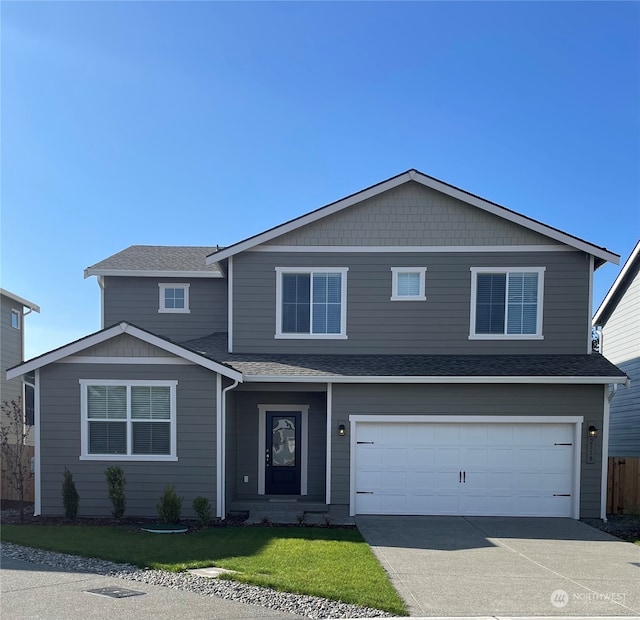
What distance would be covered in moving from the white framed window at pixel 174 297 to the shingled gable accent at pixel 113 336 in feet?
13.8

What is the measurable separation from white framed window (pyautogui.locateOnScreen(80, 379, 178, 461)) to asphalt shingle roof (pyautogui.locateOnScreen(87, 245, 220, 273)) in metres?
4.42

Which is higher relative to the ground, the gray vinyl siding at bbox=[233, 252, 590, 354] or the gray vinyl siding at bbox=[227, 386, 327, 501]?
the gray vinyl siding at bbox=[233, 252, 590, 354]

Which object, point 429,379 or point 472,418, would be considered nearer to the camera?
point 429,379

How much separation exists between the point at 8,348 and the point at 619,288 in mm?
20933

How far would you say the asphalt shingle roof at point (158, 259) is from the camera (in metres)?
15.4

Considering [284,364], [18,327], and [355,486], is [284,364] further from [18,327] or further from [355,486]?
[18,327]

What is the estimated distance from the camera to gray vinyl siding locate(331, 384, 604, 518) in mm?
12109

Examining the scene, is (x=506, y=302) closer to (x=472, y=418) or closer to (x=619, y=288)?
(x=472, y=418)

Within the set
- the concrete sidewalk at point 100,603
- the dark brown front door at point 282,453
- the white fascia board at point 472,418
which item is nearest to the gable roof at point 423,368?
the white fascia board at point 472,418

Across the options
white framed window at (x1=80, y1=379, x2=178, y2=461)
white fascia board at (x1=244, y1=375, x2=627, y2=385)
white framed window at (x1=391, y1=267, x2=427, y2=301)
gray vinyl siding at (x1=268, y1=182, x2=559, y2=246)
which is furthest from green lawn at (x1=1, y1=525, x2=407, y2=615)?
gray vinyl siding at (x1=268, y1=182, x2=559, y2=246)

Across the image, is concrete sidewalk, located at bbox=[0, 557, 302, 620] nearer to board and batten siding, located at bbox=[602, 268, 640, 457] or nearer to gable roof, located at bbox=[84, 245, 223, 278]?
gable roof, located at bbox=[84, 245, 223, 278]

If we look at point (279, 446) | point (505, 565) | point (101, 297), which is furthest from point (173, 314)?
point (505, 565)

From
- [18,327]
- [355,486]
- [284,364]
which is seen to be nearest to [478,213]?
[284,364]

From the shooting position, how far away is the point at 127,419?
38.0 feet
